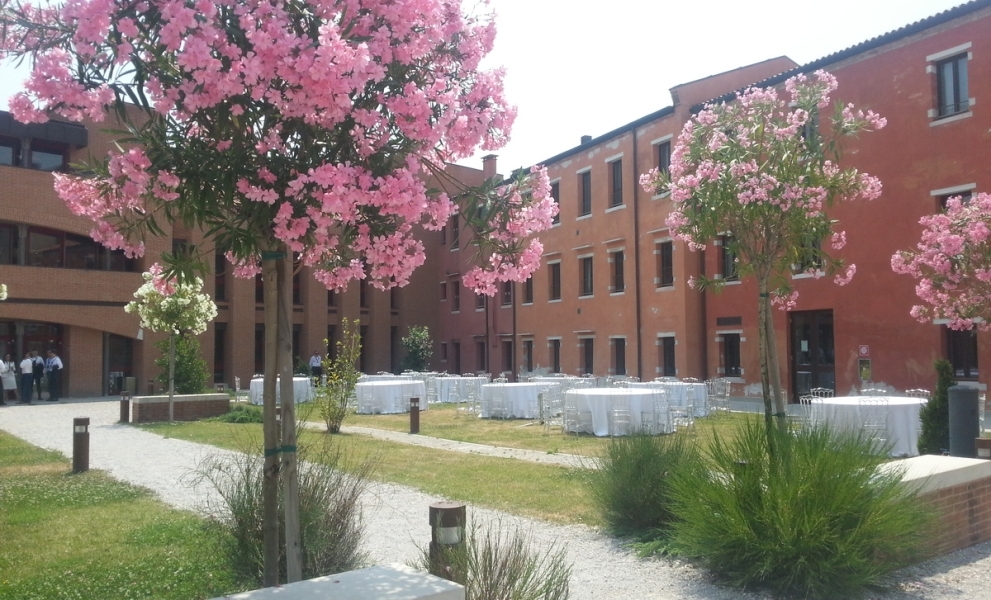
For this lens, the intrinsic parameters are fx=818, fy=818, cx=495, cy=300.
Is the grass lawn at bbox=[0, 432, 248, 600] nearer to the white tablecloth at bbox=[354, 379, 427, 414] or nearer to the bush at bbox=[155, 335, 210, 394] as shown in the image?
the bush at bbox=[155, 335, 210, 394]

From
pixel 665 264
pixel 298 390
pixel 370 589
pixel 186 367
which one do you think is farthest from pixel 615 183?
pixel 370 589

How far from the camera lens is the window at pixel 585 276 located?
103ft

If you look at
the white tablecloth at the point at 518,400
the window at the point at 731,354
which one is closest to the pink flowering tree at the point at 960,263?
the white tablecloth at the point at 518,400

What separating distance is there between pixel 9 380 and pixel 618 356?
20862mm

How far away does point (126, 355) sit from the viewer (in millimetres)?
33156

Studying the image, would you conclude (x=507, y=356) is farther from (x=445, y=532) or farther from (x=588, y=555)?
(x=445, y=532)

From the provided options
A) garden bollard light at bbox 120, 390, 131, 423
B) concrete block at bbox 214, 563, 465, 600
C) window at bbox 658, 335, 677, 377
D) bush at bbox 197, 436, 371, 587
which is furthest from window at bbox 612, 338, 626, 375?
concrete block at bbox 214, 563, 465, 600

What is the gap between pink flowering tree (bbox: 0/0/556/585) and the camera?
333 centimetres

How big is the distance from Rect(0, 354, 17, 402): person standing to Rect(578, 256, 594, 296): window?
2014cm

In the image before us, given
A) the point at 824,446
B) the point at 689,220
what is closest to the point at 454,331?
the point at 689,220

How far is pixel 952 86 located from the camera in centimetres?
1923

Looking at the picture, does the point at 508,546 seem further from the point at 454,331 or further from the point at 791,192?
the point at 454,331

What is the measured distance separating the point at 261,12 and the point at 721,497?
165 inches

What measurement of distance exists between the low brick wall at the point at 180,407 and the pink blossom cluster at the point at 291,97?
16564mm
